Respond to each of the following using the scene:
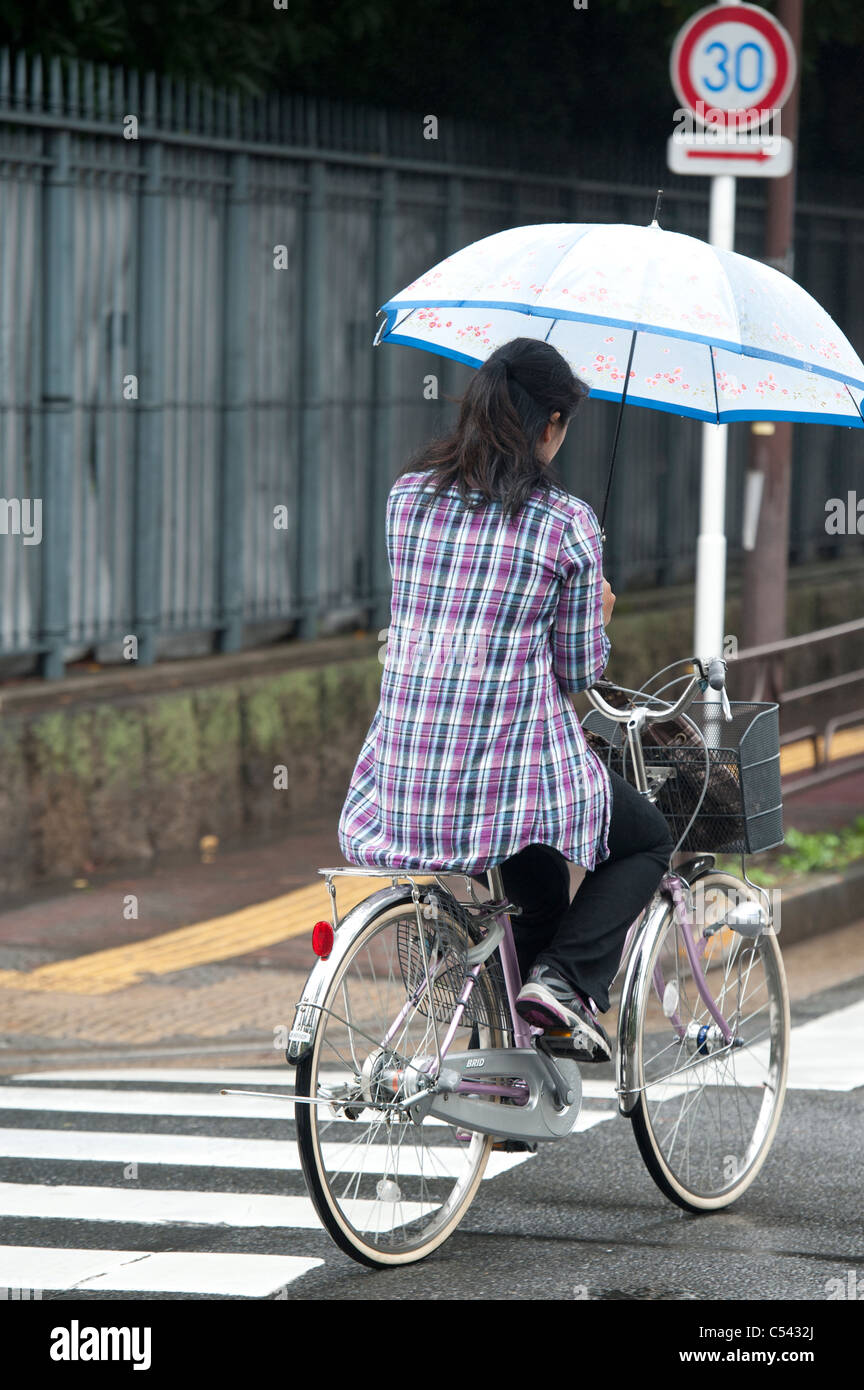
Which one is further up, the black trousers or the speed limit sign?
the speed limit sign

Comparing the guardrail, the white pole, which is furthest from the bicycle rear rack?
the guardrail

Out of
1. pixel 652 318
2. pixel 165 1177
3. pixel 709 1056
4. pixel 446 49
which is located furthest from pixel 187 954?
pixel 446 49

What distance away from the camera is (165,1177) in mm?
5406

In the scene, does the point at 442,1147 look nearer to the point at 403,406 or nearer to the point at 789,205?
the point at 789,205

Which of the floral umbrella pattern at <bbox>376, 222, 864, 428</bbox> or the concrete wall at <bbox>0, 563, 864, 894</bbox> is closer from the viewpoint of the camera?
the floral umbrella pattern at <bbox>376, 222, 864, 428</bbox>

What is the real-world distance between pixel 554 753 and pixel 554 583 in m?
0.35

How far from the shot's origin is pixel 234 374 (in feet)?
34.1

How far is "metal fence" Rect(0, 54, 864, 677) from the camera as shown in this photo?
9.31 m

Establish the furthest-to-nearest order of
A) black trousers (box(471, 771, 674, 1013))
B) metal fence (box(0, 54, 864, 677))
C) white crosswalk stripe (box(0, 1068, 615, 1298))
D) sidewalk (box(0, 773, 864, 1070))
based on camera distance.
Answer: metal fence (box(0, 54, 864, 677)) → sidewalk (box(0, 773, 864, 1070)) → black trousers (box(471, 771, 674, 1013)) → white crosswalk stripe (box(0, 1068, 615, 1298))

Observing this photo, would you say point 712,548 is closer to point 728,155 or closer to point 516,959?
point 728,155

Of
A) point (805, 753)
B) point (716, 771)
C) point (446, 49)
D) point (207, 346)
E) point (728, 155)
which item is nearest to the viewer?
point (716, 771)

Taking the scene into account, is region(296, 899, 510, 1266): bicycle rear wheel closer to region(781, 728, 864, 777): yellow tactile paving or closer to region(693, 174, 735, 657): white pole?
region(693, 174, 735, 657): white pole

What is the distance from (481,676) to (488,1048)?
0.86 m
